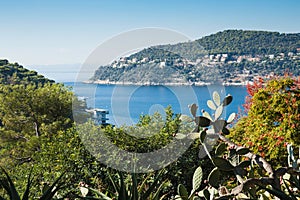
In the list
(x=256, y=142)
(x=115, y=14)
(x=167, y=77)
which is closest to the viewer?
(x=167, y=77)

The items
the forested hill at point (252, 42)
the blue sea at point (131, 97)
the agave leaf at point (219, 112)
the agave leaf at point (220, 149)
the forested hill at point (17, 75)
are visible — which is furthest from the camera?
the forested hill at point (17, 75)

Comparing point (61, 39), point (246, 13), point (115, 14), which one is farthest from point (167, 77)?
point (246, 13)

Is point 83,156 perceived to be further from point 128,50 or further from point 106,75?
point 128,50

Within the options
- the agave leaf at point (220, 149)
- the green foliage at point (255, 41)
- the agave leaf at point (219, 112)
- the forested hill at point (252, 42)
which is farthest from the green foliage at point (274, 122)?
the green foliage at point (255, 41)

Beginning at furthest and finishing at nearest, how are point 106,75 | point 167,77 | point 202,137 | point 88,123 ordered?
1. point 88,123
2. point 106,75
3. point 167,77
4. point 202,137

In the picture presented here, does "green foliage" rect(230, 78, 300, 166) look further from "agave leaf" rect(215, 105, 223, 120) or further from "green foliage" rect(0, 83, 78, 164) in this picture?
"green foliage" rect(0, 83, 78, 164)

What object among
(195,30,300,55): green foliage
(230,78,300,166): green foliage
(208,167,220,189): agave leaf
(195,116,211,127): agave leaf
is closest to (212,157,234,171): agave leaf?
(208,167,220,189): agave leaf

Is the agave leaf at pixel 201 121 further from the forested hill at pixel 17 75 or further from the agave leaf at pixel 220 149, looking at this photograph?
the forested hill at pixel 17 75
